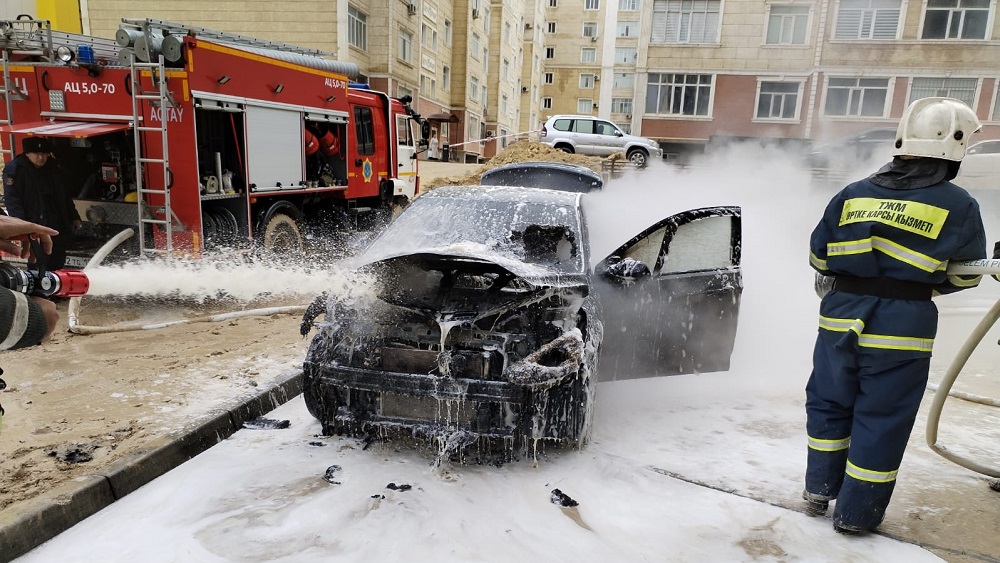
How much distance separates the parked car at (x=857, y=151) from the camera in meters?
15.7

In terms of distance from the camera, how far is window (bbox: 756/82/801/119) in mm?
26359

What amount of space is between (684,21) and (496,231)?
28.0m

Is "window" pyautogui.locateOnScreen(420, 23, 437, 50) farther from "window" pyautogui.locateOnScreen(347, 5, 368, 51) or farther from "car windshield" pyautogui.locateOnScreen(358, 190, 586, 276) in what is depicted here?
"car windshield" pyautogui.locateOnScreen(358, 190, 586, 276)

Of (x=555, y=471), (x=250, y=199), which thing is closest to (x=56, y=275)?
(x=555, y=471)

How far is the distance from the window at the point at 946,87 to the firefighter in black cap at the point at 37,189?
29.1 meters

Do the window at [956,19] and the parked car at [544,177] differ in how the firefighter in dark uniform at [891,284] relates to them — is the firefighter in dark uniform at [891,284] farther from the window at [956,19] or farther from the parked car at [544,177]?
the window at [956,19]

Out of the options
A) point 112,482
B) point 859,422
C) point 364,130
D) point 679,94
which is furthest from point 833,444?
point 679,94

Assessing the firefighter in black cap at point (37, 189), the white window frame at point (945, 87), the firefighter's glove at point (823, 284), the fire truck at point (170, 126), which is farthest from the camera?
the white window frame at point (945, 87)

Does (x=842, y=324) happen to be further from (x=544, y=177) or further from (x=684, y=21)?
(x=684, y=21)

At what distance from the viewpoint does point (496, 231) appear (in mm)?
4273

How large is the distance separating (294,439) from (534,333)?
1.71 metres

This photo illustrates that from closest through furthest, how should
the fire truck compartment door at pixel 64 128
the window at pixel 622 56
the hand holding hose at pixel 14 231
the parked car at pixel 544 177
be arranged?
the hand holding hose at pixel 14 231, the fire truck compartment door at pixel 64 128, the parked car at pixel 544 177, the window at pixel 622 56

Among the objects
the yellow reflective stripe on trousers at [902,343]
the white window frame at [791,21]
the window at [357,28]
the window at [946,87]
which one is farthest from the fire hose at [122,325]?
the window at [946,87]

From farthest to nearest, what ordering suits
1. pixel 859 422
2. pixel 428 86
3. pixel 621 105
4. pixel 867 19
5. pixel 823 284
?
pixel 621 105, pixel 428 86, pixel 867 19, pixel 823 284, pixel 859 422
